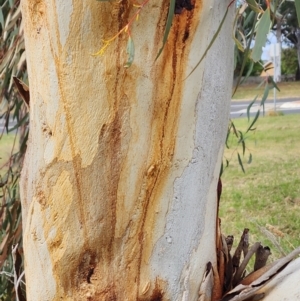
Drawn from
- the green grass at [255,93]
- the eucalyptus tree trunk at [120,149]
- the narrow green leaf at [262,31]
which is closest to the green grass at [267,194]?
the eucalyptus tree trunk at [120,149]

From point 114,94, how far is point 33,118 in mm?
150

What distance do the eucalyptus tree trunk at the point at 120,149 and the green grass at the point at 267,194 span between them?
1.43 m

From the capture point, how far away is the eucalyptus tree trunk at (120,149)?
76cm

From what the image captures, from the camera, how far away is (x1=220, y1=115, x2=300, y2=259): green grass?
3083mm

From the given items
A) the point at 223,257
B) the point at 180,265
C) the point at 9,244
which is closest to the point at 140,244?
the point at 180,265

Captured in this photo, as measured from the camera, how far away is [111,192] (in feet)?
2.60

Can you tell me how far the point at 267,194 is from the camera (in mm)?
3822

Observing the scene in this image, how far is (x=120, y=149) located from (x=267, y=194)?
3187mm

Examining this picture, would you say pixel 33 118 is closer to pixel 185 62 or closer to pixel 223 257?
pixel 185 62

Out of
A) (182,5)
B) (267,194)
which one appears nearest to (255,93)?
(267,194)

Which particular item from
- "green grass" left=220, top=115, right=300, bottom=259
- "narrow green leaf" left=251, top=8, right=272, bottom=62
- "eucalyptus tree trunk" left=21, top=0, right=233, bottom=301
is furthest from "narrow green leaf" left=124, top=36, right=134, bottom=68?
"green grass" left=220, top=115, right=300, bottom=259

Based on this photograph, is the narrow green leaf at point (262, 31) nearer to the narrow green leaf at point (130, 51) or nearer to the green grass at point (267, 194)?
the narrow green leaf at point (130, 51)

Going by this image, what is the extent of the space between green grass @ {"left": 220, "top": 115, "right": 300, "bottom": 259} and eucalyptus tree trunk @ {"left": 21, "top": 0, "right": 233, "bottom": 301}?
1.43 metres

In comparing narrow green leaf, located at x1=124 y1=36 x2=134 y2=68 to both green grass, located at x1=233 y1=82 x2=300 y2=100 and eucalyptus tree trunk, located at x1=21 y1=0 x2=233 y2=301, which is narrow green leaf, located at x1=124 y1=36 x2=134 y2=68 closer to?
eucalyptus tree trunk, located at x1=21 y1=0 x2=233 y2=301
